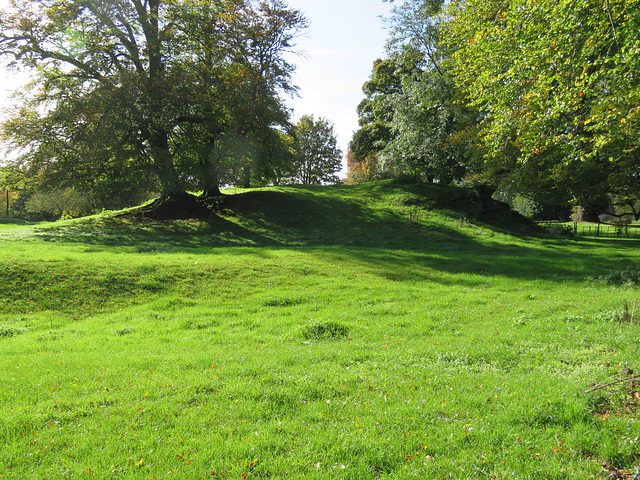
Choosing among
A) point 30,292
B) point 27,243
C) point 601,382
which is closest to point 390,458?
point 601,382

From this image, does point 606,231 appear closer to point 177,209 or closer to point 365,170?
point 365,170

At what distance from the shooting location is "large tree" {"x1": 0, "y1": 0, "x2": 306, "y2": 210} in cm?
2433

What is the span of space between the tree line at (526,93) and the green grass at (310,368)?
5.92 metres

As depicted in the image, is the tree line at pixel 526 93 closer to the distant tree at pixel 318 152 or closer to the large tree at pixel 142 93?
the large tree at pixel 142 93

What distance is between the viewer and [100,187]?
26.5 m

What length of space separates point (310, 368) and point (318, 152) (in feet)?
222

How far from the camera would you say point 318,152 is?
71375mm

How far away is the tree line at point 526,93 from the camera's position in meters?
10.2

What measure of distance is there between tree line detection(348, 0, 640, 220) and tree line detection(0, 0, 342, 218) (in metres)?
12.8

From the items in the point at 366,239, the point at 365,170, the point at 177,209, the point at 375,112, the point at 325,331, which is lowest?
the point at 325,331

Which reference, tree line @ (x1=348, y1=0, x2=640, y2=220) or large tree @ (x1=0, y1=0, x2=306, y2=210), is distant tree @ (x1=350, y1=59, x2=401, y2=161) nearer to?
tree line @ (x1=348, y1=0, x2=640, y2=220)

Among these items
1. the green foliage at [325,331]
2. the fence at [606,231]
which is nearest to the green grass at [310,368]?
the green foliage at [325,331]

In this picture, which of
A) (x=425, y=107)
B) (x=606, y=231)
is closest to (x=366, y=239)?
(x=425, y=107)

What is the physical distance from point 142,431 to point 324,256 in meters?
15.2
